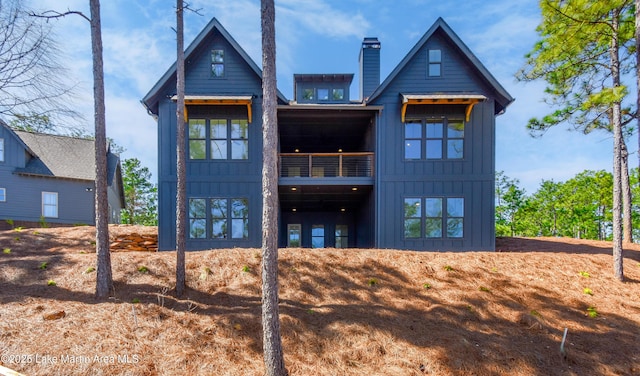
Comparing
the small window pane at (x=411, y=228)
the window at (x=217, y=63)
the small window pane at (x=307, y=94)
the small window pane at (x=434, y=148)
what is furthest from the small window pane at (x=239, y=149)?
the small window pane at (x=434, y=148)

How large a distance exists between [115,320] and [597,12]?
15.4 meters

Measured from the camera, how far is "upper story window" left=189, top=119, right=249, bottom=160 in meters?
13.4

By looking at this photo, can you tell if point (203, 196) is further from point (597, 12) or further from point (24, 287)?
point (597, 12)

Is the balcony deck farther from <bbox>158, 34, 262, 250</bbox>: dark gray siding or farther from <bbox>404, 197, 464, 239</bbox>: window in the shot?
<bbox>404, 197, 464, 239</bbox>: window

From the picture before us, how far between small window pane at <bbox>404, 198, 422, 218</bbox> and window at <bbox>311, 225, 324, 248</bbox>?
5.82m

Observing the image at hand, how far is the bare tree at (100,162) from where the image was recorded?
776cm

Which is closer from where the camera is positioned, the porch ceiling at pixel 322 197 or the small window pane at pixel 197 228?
the small window pane at pixel 197 228

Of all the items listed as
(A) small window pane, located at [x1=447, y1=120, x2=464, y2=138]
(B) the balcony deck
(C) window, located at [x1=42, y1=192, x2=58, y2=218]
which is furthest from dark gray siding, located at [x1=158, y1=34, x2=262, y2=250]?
(C) window, located at [x1=42, y1=192, x2=58, y2=218]

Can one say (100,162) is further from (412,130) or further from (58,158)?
(58,158)

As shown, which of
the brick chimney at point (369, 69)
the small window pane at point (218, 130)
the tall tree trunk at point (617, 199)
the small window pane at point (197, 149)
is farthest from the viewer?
the brick chimney at point (369, 69)

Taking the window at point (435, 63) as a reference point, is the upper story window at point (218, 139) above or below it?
below

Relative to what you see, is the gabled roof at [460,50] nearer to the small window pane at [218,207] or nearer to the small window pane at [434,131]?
the small window pane at [434,131]

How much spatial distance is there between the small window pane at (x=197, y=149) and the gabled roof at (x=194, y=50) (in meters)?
2.21

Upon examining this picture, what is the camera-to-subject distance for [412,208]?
43.6 feet
